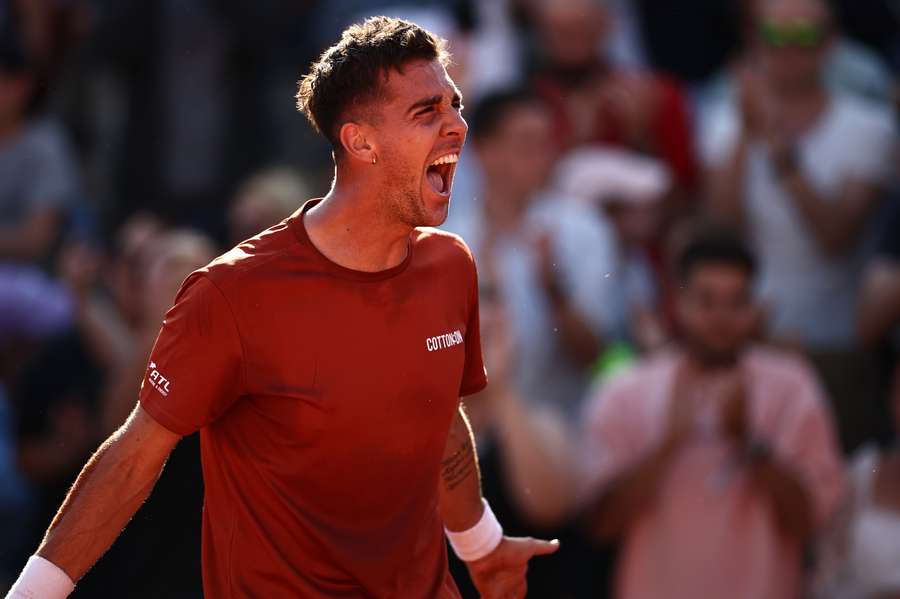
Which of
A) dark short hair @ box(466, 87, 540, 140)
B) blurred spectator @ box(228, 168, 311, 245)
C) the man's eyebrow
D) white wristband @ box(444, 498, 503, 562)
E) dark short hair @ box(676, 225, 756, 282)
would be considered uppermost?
the man's eyebrow

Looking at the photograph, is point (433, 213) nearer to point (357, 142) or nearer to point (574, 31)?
point (357, 142)

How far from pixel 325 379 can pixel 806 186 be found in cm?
457

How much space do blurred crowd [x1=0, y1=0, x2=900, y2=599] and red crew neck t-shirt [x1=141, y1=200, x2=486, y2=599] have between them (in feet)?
8.60

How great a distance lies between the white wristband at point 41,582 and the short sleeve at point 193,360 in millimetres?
454

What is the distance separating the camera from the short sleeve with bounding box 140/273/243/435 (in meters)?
4.13

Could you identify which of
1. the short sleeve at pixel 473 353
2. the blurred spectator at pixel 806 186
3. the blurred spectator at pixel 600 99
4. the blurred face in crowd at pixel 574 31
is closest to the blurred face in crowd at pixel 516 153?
the blurred spectator at pixel 600 99

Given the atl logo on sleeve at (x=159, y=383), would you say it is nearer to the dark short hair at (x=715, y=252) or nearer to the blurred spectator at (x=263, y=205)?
the dark short hair at (x=715, y=252)

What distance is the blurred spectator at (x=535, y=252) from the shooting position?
8141 mm

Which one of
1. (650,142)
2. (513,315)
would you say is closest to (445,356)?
(513,315)

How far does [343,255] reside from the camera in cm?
439

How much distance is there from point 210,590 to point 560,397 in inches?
156

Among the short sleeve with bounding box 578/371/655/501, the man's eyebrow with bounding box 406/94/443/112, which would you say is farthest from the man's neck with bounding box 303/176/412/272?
the short sleeve with bounding box 578/371/655/501

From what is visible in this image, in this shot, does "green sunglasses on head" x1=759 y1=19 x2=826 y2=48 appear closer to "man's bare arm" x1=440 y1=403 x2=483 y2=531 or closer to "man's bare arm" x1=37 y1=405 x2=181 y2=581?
"man's bare arm" x1=440 y1=403 x2=483 y2=531

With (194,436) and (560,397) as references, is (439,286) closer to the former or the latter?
(194,436)
